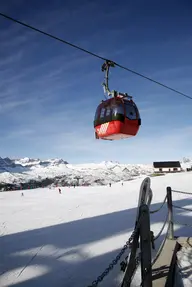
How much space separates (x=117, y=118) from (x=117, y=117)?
36mm

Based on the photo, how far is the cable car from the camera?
8562mm

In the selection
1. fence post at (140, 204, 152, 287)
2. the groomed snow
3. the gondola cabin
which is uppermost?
the gondola cabin

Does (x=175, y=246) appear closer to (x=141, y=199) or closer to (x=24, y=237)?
(x=141, y=199)

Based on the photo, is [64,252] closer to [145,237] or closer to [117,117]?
[117,117]

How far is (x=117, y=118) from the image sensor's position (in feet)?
27.9

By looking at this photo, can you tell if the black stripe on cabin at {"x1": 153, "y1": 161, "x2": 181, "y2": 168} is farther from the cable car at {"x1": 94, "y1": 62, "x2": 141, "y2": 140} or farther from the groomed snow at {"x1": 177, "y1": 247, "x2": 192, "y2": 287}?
the groomed snow at {"x1": 177, "y1": 247, "x2": 192, "y2": 287}

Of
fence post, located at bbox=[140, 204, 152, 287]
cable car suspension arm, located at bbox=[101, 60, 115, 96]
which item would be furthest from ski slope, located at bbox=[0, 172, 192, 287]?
cable car suspension arm, located at bbox=[101, 60, 115, 96]

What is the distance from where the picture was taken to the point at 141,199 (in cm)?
442

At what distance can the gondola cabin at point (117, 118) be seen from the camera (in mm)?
8562

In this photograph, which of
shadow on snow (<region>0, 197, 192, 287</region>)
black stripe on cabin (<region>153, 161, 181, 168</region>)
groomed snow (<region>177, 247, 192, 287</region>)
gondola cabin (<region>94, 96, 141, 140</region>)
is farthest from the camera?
black stripe on cabin (<region>153, 161, 181, 168</region>)

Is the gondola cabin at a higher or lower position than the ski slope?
higher

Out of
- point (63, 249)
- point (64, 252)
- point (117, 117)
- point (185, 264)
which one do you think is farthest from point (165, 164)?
point (185, 264)

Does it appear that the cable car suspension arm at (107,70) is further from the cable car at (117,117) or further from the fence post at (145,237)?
the fence post at (145,237)

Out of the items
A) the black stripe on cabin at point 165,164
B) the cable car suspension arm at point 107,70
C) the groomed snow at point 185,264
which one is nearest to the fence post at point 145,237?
the groomed snow at point 185,264
